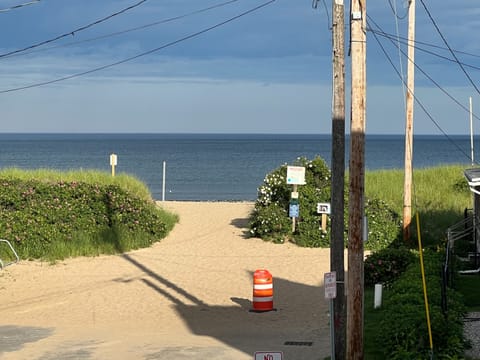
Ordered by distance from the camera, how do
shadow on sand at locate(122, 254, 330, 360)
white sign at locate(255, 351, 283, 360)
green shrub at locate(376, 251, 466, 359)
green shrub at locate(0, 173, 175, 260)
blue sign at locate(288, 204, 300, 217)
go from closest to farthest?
white sign at locate(255, 351, 283, 360), green shrub at locate(376, 251, 466, 359), shadow on sand at locate(122, 254, 330, 360), green shrub at locate(0, 173, 175, 260), blue sign at locate(288, 204, 300, 217)

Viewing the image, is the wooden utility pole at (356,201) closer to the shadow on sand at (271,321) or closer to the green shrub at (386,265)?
the shadow on sand at (271,321)

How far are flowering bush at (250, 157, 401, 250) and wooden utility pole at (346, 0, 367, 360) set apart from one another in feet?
50.6

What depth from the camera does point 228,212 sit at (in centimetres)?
3600

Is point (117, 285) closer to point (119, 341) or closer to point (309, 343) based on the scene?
point (119, 341)

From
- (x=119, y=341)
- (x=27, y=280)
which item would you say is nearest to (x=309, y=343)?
(x=119, y=341)

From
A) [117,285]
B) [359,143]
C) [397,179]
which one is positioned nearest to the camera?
[359,143]

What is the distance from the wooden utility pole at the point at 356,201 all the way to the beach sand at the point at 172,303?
9.82 feet

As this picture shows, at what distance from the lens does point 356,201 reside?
1182 centimetres

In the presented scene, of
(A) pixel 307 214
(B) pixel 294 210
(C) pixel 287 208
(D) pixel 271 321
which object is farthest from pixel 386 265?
(C) pixel 287 208

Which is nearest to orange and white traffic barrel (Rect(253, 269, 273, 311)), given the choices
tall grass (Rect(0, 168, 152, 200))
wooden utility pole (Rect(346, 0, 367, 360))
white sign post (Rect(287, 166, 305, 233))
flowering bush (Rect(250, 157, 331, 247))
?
wooden utility pole (Rect(346, 0, 367, 360))

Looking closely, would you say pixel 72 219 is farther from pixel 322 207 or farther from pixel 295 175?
pixel 322 207

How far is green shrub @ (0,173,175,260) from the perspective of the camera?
89.3ft

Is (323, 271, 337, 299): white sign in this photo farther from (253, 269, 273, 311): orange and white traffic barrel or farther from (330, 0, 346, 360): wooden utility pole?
(253, 269, 273, 311): orange and white traffic barrel

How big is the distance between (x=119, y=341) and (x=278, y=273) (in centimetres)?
836
